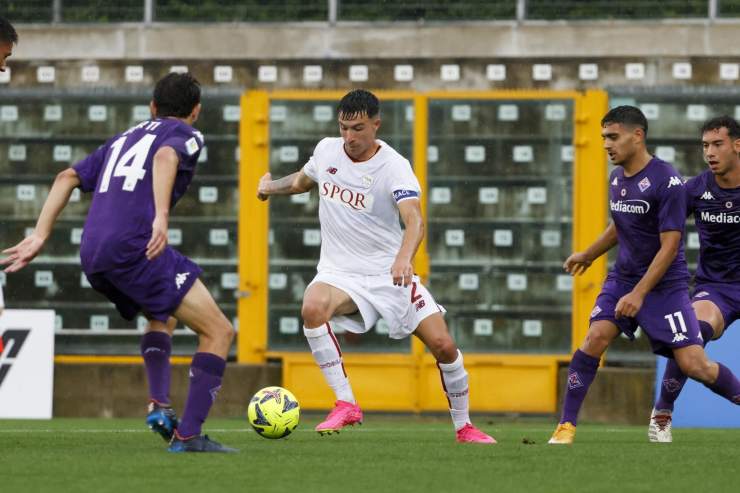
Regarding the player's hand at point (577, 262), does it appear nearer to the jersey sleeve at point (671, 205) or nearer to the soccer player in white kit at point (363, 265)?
the jersey sleeve at point (671, 205)

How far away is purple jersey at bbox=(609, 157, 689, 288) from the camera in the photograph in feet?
31.2

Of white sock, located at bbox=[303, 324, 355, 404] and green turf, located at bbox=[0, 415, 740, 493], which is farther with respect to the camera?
white sock, located at bbox=[303, 324, 355, 404]

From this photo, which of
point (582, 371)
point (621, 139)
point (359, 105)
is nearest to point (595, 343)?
point (582, 371)

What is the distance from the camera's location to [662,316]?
9703 millimetres

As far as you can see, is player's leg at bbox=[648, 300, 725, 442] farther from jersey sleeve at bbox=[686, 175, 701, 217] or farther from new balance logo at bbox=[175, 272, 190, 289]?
new balance logo at bbox=[175, 272, 190, 289]

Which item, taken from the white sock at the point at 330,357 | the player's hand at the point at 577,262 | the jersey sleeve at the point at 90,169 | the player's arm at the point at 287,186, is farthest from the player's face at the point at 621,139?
the jersey sleeve at the point at 90,169

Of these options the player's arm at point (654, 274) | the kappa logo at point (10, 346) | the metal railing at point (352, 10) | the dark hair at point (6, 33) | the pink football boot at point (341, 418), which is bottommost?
the kappa logo at point (10, 346)

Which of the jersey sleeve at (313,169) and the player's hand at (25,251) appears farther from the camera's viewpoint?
the jersey sleeve at (313,169)

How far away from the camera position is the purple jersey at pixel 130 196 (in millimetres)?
8227

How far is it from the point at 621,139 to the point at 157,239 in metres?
3.03

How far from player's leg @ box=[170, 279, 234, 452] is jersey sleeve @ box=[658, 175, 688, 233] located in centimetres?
263

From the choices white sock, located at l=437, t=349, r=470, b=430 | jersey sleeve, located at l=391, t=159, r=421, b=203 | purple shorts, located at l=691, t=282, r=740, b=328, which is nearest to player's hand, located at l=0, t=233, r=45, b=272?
jersey sleeve, located at l=391, t=159, r=421, b=203

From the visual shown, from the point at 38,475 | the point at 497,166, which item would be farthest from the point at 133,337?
the point at 38,475

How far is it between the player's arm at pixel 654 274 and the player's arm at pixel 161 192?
270cm
